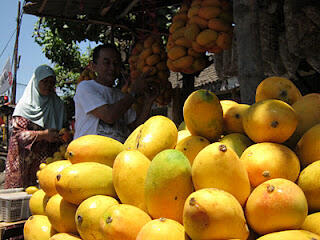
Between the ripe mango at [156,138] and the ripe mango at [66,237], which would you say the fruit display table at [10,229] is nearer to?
the ripe mango at [66,237]

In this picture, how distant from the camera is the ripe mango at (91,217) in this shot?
3.43ft

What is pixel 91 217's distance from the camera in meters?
1.05

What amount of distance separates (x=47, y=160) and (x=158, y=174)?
9.64 ft

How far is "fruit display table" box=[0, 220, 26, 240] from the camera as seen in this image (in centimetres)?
234

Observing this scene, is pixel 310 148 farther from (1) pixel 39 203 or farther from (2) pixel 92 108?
(2) pixel 92 108

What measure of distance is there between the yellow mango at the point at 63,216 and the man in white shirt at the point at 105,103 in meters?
1.30

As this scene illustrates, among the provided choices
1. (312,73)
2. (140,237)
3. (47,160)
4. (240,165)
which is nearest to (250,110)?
(240,165)

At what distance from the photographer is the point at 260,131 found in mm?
1046

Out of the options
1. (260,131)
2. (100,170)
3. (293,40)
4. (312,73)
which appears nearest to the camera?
(260,131)

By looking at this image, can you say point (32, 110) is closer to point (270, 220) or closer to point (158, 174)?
point (158, 174)

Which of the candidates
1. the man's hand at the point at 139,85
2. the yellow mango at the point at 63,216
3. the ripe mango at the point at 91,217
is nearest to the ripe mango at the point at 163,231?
the ripe mango at the point at 91,217

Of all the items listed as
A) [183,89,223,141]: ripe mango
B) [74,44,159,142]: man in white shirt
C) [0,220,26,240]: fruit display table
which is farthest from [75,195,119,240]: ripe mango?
[0,220,26,240]: fruit display table

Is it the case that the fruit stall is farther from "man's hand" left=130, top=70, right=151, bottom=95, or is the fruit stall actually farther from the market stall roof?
A: the market stall roof

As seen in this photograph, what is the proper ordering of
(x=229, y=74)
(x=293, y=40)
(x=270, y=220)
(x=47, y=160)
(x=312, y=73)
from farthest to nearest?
1. (x=47, y=160)
2. (x=312, y=73)
3. (x=229, y=74)
4. (x=293, y=40)
5. (x=270, y=220)
